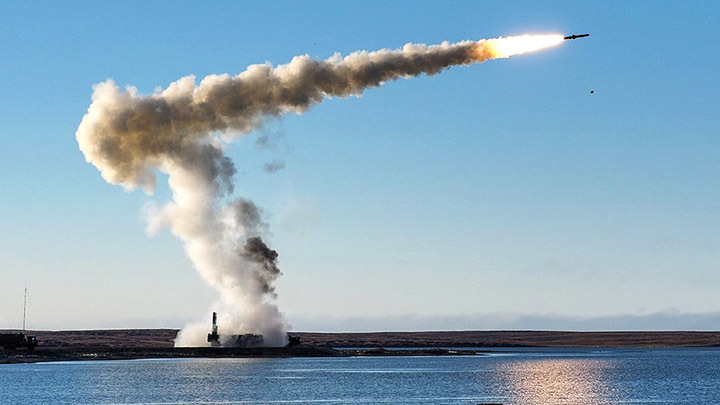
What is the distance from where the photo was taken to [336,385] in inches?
5640

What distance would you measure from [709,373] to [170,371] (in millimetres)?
86768

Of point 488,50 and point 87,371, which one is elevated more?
point 488,50

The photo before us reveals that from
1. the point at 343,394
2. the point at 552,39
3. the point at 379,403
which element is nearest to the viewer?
→ the point at 552,39

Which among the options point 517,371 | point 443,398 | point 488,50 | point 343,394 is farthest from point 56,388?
point 517,371

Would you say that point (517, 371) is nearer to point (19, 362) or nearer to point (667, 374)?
point (667, 374)

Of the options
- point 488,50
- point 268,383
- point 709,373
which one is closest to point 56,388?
point 268,383

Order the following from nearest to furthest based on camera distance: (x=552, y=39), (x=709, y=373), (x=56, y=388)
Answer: (x=552, y=39) < (x=56, y=388) < (x=709, y=373)

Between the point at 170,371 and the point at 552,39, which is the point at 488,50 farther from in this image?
the point at 170,371

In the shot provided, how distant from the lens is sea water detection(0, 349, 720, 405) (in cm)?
11975

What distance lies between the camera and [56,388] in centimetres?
13450

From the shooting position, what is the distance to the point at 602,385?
496 feet

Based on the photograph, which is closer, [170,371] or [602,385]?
[602,385]

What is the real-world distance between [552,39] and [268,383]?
60319 millimetres

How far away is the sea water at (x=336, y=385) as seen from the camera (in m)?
120
